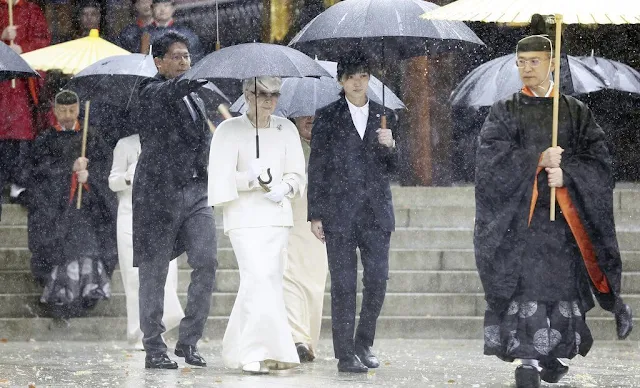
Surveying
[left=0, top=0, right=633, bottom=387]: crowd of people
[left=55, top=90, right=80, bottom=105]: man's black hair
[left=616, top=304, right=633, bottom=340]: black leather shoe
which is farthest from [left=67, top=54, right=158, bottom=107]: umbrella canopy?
[left=616, top=304, right=633, bottom=340]: black leather shoe

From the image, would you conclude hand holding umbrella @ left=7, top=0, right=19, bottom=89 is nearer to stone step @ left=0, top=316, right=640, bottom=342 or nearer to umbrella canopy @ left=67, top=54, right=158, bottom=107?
umbrella canopy @ left=67, top=54, right=158, bottom=107

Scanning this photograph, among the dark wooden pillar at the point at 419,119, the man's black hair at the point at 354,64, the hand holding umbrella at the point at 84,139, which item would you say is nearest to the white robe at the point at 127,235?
the hand holding umbrella at the point at 84,139

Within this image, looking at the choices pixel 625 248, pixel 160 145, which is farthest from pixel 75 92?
pixel 625 248

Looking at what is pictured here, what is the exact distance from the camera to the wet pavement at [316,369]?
31.6 feet

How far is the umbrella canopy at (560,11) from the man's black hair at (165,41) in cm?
194

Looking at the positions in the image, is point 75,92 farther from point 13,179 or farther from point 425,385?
point 425,385

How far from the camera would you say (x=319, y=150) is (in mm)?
10555

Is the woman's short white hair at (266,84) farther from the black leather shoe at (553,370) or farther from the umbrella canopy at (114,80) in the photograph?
the black leather shoe at (553,370)

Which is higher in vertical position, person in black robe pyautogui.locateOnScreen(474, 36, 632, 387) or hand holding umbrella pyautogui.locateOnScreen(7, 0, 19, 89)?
hand holding umbrella pyautogui.locateOnScreen(7, 0, 19, 89)

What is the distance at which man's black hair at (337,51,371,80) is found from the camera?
1049 cm

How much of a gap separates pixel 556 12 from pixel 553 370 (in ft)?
6.96

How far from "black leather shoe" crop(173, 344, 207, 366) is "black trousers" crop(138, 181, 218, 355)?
0.03 m

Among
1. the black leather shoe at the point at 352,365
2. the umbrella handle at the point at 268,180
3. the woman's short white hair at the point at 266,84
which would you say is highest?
the woman's short white hair at the point at 266,84

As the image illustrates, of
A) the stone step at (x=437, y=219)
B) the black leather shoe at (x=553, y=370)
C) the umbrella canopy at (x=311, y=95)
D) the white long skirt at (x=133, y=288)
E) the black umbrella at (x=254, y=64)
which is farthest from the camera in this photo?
the stone step at (x=437, y=219)
